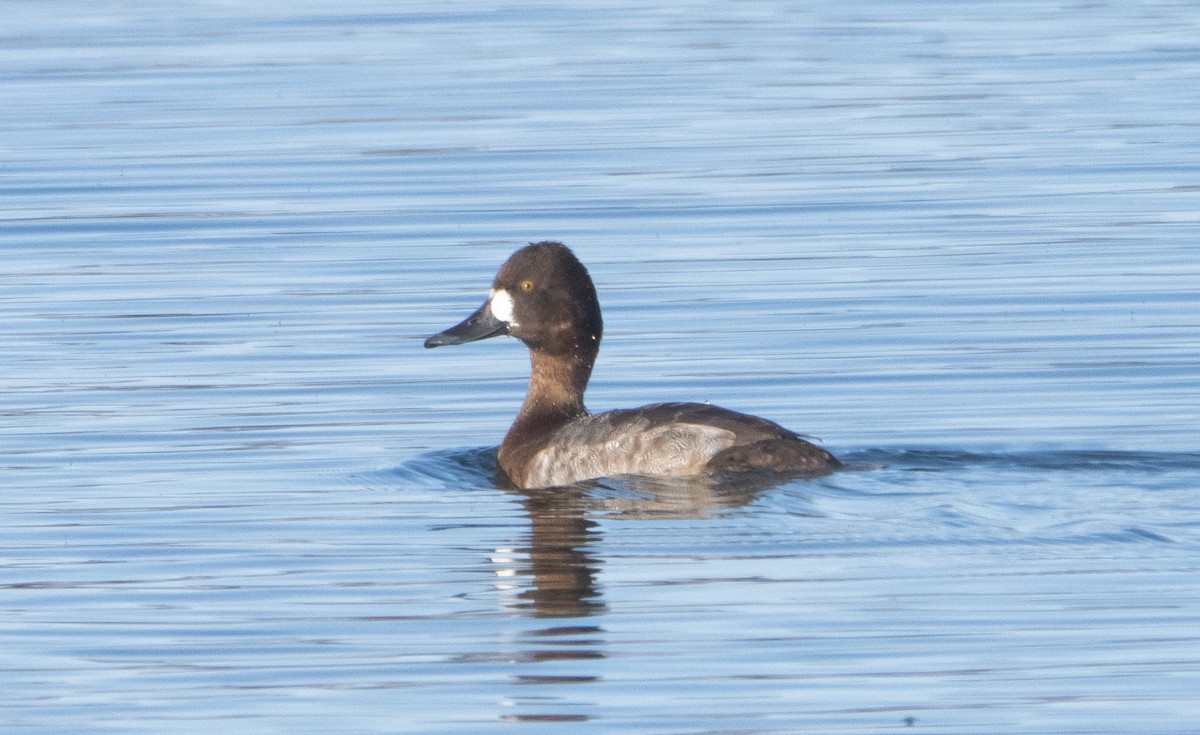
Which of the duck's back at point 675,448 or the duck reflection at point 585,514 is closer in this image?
the duck reflection at point 585,514

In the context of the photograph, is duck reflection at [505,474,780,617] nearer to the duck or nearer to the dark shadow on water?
the duck

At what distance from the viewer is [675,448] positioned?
8.66m

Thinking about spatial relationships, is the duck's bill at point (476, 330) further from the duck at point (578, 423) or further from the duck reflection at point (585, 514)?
the duck reflection at point (585, 514)

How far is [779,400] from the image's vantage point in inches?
404

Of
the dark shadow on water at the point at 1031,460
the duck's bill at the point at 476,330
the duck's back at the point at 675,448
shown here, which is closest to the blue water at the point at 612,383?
the dark shadow on water at the point at 1031,460

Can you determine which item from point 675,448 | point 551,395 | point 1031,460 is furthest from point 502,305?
point 1031,460

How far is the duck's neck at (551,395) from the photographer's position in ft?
31.1

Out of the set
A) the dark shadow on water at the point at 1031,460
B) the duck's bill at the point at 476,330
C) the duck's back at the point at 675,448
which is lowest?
the dark shadow on water at the point at 1031,460

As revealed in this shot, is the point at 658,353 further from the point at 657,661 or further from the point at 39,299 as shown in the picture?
the point at 657,661

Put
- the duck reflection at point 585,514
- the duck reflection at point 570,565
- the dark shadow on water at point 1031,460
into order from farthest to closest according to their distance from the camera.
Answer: the dark shadow on water at point 1031,460, the duck reflection at point 585,514, the duck reflection at point 570,565

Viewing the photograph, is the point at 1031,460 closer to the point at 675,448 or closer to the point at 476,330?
the point at 675,448

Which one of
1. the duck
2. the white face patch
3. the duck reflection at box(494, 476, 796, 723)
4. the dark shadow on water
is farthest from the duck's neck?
the dark shadow on water

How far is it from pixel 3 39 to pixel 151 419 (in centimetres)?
1500

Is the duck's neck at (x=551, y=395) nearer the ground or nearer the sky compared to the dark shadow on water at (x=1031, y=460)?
nearer the sky
